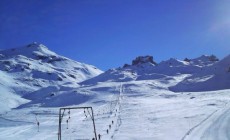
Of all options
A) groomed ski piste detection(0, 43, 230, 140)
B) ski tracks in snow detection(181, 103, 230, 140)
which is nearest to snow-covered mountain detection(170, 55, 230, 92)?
groomed ski piste detection(0, 43, 230, 140)

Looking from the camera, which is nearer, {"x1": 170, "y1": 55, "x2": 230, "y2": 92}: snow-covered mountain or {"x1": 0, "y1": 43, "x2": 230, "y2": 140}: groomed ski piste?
{"x1": 0, "y1": 43, "x2": 230, "y2": 140}: groomed ski piste

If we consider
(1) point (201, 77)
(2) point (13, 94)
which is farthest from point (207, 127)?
(2) point (13, 94)

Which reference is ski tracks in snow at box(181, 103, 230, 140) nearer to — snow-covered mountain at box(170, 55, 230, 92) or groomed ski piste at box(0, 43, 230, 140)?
groomed ski piste at box(0, 43, 230, 140)

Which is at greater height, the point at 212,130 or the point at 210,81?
the point at 210,81

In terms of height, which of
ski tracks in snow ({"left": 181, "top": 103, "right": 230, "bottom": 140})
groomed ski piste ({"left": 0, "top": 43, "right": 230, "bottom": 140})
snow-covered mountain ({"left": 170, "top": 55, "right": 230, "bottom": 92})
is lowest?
ski tracks in snow ({"left": 181, "top": 103, "right": 230, "bottom": 140})

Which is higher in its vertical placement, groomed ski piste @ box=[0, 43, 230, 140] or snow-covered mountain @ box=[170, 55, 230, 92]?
snow-covered mountain @ box=[170, 55, 230, 92]

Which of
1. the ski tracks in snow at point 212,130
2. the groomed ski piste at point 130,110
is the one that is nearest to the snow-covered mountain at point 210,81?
the groomed ski piste at point 130,110

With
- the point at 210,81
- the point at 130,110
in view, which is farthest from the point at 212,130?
the point at 210,81

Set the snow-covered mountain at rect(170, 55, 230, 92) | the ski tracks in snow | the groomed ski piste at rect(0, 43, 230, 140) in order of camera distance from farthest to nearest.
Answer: the snow-covered mountain at rect(170, 55, 230, 92)
the groomed ski piste at rect(0, 43, 230, 140)
the ski tracks in snow

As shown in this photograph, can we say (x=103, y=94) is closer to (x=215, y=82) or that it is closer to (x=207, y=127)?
(x=215, y=82)

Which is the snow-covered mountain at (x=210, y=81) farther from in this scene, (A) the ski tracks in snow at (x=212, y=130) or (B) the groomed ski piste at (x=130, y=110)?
(A) the ski tracks in snow at (x=212, y=130)

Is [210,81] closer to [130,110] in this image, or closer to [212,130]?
[130,110]

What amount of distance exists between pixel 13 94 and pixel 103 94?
215 ft

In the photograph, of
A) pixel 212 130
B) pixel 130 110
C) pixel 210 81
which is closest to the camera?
pixel 212 130
